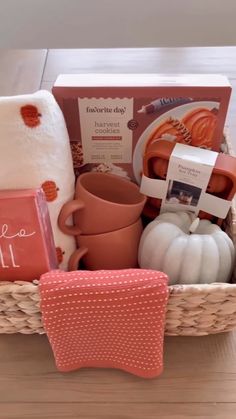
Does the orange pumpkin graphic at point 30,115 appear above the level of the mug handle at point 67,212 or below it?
above

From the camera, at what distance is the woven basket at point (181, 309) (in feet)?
1.53

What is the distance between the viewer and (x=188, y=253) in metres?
0.53

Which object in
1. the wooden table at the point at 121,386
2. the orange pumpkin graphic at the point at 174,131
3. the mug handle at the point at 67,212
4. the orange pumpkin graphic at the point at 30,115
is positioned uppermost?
the orange pumpkin graphic at the point at 30,115

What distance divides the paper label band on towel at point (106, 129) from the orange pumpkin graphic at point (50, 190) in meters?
0.11

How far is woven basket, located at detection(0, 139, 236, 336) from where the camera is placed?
0.47 meters

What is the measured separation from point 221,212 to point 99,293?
8.9 inches

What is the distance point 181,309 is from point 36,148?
0.25 m

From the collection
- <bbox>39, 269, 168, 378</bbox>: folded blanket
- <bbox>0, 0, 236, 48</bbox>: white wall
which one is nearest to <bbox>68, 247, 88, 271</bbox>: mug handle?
<bbox>39, 269, 168, 378</bbox>: folded blanket

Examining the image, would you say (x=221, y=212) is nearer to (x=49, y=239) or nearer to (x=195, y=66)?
(x=49, y=239)

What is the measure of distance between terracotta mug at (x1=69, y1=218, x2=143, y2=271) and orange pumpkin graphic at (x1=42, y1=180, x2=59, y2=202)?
0.08 m

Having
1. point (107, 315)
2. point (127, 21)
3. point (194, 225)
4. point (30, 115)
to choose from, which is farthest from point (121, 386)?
point (127, 21)

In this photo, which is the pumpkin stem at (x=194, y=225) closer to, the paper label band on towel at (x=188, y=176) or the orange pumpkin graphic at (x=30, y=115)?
the paper label band on towel at (x=188, y=176)

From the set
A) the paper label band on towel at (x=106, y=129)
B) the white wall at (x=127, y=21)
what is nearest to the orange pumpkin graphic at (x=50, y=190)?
the paper label band on towel at (x=106, y=129)

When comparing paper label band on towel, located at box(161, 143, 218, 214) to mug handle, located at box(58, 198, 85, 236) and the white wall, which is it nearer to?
mug handle, located at box(58, 198, 85, 236)
